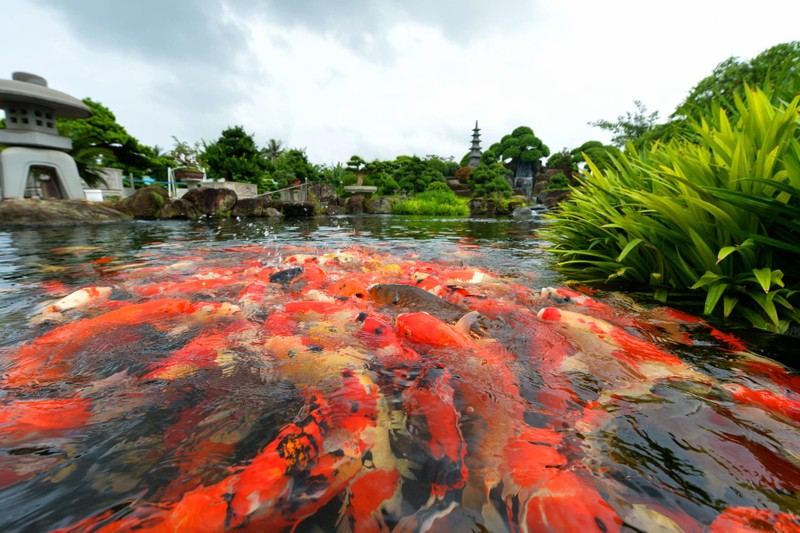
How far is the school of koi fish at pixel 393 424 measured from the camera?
83 centimetres

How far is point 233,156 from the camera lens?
23438 mm

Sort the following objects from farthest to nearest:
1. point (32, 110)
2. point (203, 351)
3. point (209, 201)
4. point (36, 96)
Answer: point (209, 201) → point (32, 110) → point (36, 96) → point (203, 351)

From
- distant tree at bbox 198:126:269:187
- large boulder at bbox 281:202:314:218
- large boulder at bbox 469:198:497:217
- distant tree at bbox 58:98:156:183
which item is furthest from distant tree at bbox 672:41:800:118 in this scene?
distant tree at bbox 58:98:156:183

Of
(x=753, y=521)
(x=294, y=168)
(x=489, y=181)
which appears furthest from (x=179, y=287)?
(x=294, y=168)

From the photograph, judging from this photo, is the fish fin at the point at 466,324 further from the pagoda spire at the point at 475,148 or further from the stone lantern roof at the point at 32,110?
the pagoda spire at the point at 475,148

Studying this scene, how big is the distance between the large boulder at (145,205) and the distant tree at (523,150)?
3517cm

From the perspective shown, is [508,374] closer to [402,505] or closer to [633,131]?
[402,505]

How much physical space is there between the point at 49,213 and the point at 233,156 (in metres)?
14.5

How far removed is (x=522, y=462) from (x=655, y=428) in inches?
22.3

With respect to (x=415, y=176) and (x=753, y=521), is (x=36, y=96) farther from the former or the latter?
(x=415, y=176)

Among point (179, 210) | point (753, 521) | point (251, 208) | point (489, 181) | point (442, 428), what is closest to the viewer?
point (753, 521)

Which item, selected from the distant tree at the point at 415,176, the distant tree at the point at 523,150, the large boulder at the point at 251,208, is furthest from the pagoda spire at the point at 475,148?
the large boulder at the point at 251,208

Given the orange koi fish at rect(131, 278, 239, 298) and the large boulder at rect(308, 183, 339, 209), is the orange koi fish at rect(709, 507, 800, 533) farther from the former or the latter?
the large boulder at rect(308, 183, 339, 209)

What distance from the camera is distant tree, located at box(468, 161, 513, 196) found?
1027 inches
